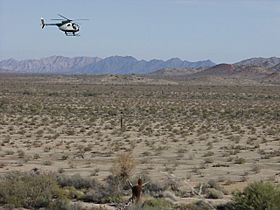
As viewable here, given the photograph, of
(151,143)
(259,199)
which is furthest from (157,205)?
(151,143)

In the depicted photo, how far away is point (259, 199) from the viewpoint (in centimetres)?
1515

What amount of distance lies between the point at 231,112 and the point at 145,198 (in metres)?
49.7

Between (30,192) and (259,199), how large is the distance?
6.47m

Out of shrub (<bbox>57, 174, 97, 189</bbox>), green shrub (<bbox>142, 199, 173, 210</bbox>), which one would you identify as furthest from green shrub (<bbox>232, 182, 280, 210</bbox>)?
shrub (<bbox>57, 174, 97, 189</bbox>)

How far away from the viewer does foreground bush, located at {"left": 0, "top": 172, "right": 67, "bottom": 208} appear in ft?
56.3

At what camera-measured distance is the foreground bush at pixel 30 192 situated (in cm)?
1717

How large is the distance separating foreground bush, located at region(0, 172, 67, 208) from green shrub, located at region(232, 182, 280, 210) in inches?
185

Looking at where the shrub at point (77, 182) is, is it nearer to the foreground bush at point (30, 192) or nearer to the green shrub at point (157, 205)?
the foreground bush at point (30, 192)

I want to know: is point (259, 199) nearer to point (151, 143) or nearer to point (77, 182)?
point (77, 182)

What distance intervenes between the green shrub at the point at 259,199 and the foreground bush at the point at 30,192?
4.71 metres

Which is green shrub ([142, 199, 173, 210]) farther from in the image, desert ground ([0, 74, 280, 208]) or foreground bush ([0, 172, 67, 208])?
desert ground ([0, 74, 280, 208])

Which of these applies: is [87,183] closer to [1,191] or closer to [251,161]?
[1,191]

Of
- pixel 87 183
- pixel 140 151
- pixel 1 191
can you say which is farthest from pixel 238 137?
pixel 1 191

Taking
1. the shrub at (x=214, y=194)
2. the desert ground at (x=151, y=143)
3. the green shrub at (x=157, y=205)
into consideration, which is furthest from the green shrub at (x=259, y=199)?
the desert ground at (x=151, y=143)
